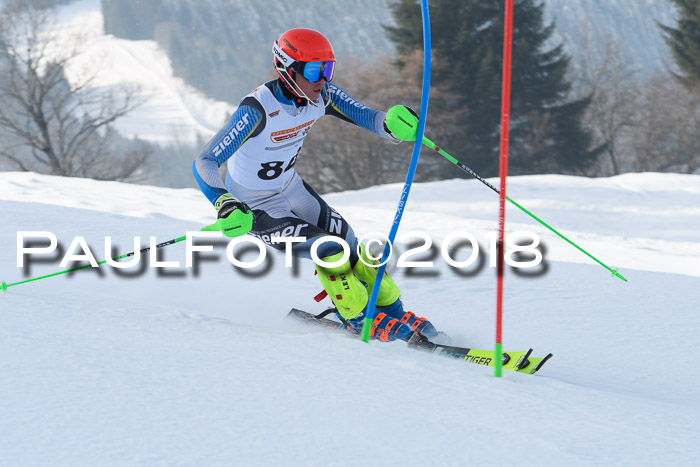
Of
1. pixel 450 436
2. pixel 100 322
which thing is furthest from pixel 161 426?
pixel 100 322

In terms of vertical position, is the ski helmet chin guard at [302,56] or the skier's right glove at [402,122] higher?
the ski helmet chin guard at [302,56]

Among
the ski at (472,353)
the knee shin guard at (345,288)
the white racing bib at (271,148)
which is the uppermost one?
the white racing bib at (271,148)

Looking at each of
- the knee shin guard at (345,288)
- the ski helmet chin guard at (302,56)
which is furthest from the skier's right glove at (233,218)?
the ski helmet chin guard at (302,56)

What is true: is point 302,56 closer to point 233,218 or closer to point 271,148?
point 271,148

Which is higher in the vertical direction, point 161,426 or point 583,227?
point 583,227

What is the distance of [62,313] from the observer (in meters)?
3.25

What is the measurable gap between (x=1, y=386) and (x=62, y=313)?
103 cm

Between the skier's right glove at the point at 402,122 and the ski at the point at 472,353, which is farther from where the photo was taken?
the skier's right glove at the point at 402,122

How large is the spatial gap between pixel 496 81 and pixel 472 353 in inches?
1087

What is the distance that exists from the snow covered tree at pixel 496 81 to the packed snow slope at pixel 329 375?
24907 millimetres

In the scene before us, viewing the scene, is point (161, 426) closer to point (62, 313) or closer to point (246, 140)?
point (62, 313)

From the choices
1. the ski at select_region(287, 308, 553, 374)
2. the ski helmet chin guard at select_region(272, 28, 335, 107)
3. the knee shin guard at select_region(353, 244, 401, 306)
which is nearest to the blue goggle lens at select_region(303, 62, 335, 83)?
the ski helmet chin guard at select_region(272, 28, 335, 107)

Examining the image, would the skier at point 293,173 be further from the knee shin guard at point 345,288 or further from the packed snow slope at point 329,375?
the packed snow slope at point 329,375

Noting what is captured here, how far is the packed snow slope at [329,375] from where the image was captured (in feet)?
6.66
